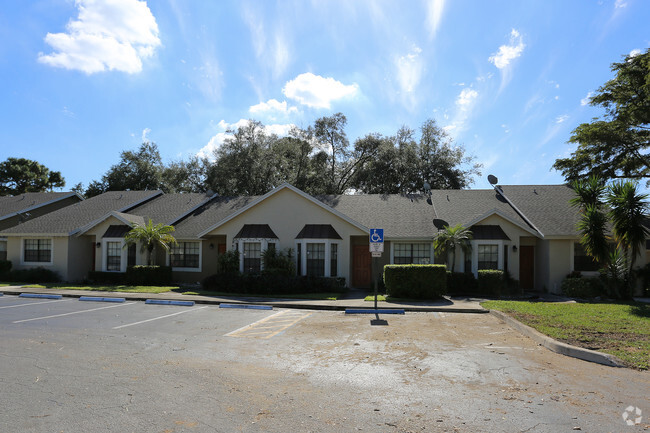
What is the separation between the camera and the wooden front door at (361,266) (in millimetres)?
21688

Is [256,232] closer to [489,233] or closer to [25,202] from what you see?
[489,233]

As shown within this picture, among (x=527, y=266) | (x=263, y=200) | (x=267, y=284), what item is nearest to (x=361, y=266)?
(x=267, y=284)

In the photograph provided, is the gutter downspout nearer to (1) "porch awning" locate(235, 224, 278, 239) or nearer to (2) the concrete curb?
(2) the concrete curb

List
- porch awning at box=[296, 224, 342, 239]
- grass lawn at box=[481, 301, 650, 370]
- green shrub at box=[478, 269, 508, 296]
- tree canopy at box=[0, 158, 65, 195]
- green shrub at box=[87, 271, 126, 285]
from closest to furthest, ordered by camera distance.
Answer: grass lawn at box=[481, 301, 650, 370], green shrub at box=[478, 269, 508, 296], porch awning at box=[296, 224, 342, 239], green shrub at box=[87, 271, 126, 285], tree canopy at box=[0, 158, 65, 195]

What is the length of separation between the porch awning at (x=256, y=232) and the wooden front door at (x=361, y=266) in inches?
162

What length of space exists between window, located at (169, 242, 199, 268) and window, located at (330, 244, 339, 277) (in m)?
7.55

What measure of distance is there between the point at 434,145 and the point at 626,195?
90.5ft

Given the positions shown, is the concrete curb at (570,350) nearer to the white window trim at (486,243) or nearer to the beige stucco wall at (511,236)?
the white window trim at (486,243)

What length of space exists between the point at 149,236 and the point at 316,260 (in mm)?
8539

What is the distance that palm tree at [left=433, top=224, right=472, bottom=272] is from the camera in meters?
19.4

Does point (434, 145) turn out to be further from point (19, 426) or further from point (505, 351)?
point (19, 426)

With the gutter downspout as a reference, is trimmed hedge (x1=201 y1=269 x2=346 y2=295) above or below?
below

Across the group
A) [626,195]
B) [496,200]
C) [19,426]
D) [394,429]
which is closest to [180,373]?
[19,426]

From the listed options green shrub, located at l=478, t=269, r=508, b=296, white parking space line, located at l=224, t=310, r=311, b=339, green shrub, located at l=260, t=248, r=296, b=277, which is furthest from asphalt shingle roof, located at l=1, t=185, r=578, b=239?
white parking space line, located at l=224, t=310, r=311, b=339
